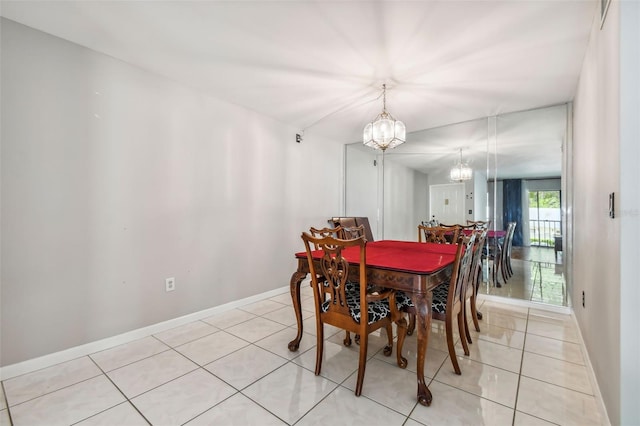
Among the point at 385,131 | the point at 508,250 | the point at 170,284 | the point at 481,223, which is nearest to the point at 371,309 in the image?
the point at 385,131

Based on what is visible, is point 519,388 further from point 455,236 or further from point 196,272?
point 196,272

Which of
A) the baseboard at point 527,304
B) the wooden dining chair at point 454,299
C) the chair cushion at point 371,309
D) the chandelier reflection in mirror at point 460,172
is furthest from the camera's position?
the chandelier reflection in mirror at point 460,172

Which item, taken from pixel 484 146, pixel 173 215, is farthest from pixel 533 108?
pixel 173 215

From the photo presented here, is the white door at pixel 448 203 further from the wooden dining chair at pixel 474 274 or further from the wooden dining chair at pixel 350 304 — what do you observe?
the wooden dining chair at pixel 350 304

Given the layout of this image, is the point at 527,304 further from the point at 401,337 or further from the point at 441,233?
the point at 401,337

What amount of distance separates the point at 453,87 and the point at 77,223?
11.6 feet

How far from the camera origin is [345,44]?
6.84ft

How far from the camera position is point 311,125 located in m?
4.02

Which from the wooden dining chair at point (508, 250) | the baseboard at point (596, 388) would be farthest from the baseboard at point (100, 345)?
the wooden dining chair at point (508, 250)

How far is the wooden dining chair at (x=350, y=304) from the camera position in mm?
1670

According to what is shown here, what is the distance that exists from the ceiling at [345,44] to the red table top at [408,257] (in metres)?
1.60

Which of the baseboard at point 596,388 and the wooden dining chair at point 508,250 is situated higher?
the wooden dining chair at point 508,250

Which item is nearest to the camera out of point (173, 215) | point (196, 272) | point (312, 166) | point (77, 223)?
point (77, 223)

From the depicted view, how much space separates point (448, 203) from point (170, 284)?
3.68m
